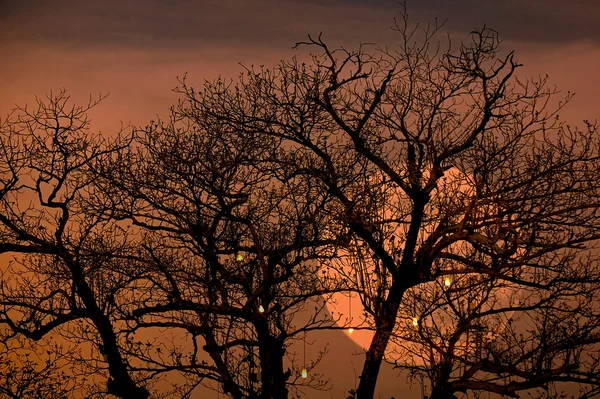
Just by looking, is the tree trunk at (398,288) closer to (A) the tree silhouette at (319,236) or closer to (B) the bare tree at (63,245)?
(A) the tree silhouette at (319,236)

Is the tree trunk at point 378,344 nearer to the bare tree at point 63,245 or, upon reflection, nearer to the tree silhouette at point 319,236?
the tree silhouette at point 319,236

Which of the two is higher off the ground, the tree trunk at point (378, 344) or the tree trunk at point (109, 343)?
the tree trunk at point (109, 343)

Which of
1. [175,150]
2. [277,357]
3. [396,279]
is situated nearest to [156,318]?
[277,357]

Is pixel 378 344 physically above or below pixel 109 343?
below

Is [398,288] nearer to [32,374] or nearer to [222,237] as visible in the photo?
[222,237]

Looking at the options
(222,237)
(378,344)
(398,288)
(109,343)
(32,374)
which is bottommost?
(378,344)

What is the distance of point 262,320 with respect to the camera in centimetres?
992

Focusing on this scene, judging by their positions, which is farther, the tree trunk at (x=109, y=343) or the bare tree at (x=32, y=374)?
the bare tree at (x=32, y=374)

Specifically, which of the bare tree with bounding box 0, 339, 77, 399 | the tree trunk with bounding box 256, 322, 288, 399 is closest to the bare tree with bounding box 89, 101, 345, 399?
the tree trunk with bounding box 256, 322, 288, 399

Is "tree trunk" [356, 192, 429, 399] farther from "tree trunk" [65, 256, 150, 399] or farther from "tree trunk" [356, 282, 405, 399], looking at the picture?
"tree trunk" [65, 256, 150, 399]

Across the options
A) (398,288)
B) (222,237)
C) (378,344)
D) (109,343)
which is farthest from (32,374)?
(398,288)

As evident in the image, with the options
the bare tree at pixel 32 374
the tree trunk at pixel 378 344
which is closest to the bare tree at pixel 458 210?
the tree trunk at pixel 378 344

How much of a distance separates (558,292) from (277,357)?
3.98 meters

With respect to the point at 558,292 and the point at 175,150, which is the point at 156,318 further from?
the point at 558,292
